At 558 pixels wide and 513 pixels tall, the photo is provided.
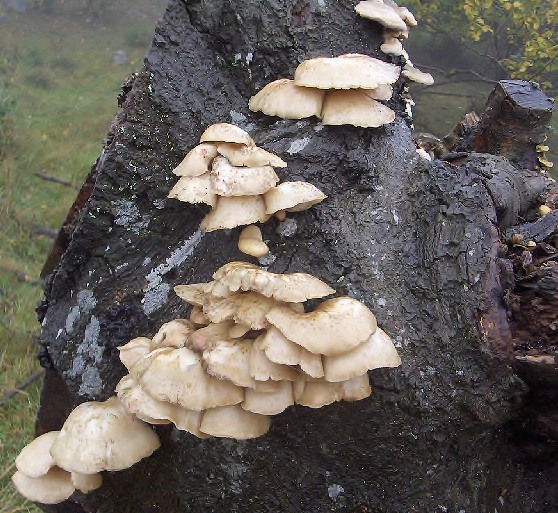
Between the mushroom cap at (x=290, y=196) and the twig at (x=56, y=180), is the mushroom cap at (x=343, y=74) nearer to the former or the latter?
the mushroom cap at (x=290, y=196)

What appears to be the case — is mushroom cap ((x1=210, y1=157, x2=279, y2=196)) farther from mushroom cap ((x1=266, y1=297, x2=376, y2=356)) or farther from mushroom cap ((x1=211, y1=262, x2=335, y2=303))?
mushroom cap ((x1=266, y1=297, x2=376, y2=356))

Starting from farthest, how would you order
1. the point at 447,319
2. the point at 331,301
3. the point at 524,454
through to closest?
the point at 524,454
the point at 447,319
the point at 331,301

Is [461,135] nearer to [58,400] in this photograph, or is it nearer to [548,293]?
[548,293]

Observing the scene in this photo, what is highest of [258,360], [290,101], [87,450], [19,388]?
[290,101]

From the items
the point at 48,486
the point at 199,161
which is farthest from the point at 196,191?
the point at 48,486

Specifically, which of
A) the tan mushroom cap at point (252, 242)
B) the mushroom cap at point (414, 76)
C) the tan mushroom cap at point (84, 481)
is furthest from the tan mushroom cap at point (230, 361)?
the mushroom cap at point (414, 76)

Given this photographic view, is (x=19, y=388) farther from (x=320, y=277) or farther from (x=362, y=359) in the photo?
(x=362, y=359)

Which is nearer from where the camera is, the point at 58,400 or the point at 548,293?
the point at 548,293

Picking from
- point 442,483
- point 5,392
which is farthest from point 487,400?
point 5,392
